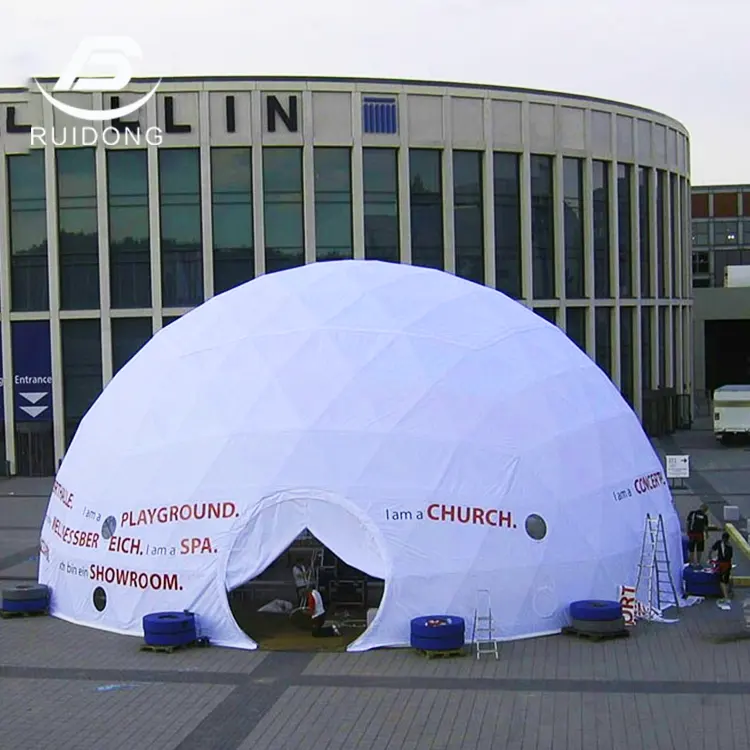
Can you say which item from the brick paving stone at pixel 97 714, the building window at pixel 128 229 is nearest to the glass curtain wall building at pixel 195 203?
the building window at pixel 128 229

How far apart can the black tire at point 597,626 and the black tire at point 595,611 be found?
4 centimetres

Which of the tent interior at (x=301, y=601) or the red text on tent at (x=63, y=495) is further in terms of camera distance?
the red text on tent at (x=63, y=495)

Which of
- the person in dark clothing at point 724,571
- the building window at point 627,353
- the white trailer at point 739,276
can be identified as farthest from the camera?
the white trailer at point 739,276

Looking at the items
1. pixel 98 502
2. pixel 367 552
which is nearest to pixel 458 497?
pixel 367 552

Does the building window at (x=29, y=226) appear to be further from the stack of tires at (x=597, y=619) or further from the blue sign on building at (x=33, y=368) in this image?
the stack of tires at (x=597, y=619)

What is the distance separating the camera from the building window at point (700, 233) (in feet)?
287

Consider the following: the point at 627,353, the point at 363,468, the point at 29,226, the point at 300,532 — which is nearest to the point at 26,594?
the point at 300,532

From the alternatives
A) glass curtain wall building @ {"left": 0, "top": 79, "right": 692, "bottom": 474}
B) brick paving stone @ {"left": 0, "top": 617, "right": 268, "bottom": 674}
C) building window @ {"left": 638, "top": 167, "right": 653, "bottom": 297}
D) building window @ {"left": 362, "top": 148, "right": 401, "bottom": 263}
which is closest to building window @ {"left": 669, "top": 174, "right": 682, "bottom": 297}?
building window @ {"left": 638, "top": 167, "right": 653, "bottom": 297}

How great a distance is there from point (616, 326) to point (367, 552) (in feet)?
106

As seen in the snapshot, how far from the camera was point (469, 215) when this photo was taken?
148 ft

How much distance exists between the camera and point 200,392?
20188mm

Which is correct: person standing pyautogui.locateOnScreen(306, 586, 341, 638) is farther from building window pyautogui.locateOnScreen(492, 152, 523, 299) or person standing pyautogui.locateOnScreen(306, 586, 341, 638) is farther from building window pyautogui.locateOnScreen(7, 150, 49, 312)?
building window pyautogui.locateOnScreen(492, 152, 523, 299)

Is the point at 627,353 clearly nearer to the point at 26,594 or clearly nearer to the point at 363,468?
the point at 363,468

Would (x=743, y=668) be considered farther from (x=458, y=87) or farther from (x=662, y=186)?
(x=662, y=186)
